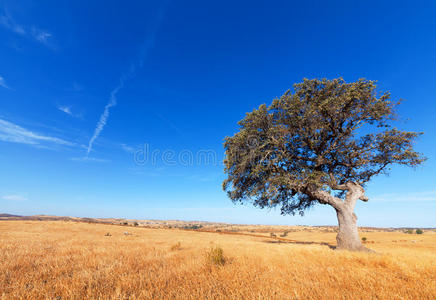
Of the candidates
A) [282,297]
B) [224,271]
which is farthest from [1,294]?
[282,297]

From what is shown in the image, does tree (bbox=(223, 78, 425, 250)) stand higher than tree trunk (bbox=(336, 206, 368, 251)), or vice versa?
tree (bbox=(223, 78, 425, 250))

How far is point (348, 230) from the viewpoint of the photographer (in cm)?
1255

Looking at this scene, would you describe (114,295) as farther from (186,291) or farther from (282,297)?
(282,297)

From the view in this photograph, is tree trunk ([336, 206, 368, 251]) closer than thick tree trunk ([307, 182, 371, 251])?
Yes

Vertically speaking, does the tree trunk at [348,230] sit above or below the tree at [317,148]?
below

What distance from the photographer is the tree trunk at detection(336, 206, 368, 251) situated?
12.1 m

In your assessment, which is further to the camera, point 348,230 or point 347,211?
point 347,211

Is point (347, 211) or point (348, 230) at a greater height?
point (347, 211)

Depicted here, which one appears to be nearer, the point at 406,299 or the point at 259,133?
the point at 406,299

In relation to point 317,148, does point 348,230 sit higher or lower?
lower

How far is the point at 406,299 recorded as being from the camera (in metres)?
3.37

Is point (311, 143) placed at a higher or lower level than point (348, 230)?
higher

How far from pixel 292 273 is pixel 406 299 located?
7.59ft

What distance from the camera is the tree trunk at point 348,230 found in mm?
12101
